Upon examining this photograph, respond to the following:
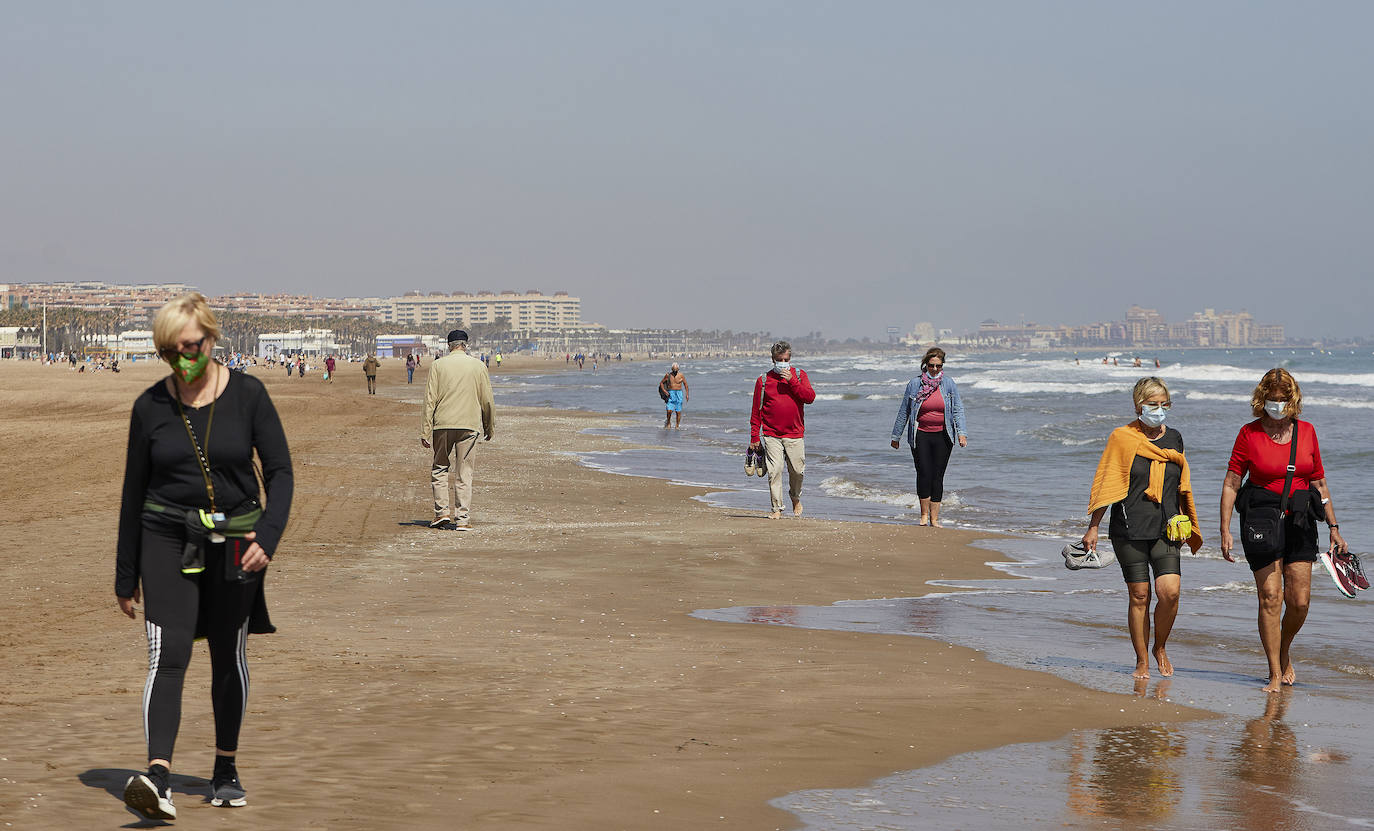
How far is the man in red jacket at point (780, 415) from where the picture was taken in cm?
1211

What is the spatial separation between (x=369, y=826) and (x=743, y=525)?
8.70 meters

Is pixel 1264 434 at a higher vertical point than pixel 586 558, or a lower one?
higher

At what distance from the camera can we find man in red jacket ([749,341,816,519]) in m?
12.1

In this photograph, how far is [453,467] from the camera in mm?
11758

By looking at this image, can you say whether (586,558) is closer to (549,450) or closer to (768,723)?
(768,723)

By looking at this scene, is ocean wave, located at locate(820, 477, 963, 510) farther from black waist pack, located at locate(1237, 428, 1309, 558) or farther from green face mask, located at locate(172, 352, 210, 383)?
green face mask, located at locate(172, 352, 210, 383)

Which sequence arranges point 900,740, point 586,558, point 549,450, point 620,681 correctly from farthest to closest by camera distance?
point 549,450 < point 586,558 < point 620,681 < point 900,740

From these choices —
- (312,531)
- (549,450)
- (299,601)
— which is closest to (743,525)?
(312,531)

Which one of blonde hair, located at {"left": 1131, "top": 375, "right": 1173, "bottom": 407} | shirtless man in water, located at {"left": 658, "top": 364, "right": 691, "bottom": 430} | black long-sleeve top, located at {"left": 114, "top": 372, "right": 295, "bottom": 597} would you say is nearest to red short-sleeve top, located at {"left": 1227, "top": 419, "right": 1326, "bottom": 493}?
blonde hair, located at {"left": 1131, "top": 375, "right": 1173, "bottom": 407}

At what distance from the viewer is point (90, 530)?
35.5 ft

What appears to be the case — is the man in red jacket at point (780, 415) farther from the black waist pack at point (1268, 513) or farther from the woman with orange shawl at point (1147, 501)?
the black waist pack at point (1268, 513)

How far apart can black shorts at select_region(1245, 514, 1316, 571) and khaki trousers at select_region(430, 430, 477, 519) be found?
6755 mm

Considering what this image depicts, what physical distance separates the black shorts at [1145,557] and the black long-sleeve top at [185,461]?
4.08 meters

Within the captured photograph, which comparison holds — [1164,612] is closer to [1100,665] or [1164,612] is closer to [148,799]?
[1100,665]
